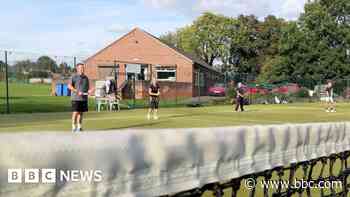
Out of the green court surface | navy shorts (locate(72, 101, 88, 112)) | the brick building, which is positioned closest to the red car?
the brick building

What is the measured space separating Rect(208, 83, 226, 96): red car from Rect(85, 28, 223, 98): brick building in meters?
0.71

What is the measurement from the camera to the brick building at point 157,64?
4984 cm

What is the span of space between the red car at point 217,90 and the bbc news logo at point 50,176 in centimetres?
4581

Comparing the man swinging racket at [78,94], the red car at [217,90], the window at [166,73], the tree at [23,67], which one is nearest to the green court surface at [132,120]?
the man swinging racket at [78,94]

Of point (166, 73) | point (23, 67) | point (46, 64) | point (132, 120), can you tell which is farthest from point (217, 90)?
point (132, 120)

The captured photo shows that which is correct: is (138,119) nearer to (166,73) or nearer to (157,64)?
(166,73)

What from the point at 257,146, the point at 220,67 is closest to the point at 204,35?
the point at 220,67

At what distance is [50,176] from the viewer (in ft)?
8.03

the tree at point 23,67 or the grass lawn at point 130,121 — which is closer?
the grass lawn at point 130,121

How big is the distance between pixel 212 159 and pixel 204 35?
92.6 meters

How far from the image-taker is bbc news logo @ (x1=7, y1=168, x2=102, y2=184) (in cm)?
233

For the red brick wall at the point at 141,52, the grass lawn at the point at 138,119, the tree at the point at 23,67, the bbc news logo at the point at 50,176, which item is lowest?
the grass lawn at the point at 138,119

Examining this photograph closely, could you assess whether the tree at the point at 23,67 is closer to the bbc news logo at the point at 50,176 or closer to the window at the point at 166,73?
the window at the point at 166,73

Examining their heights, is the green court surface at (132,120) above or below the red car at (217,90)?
below
